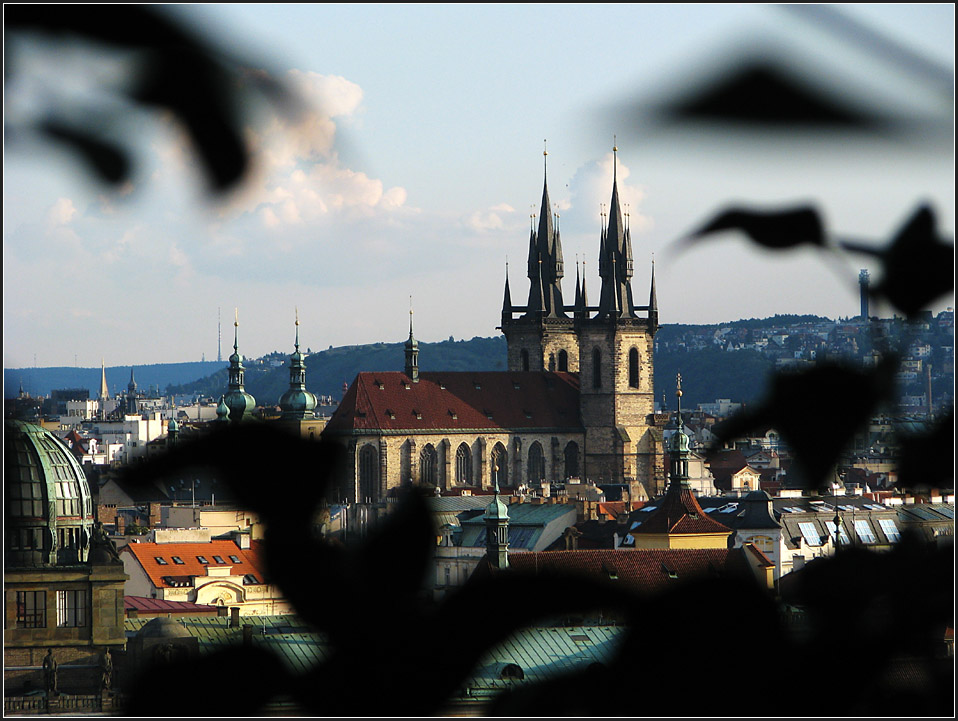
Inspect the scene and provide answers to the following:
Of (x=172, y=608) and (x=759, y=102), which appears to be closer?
(x=759, y=102)

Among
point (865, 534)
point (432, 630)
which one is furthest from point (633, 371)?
point (432, 630)

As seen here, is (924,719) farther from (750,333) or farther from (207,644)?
(750,333)

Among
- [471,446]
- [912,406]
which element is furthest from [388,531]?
[471,446]

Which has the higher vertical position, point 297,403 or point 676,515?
point 297,403

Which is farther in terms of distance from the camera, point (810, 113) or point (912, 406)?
point (912, 406)

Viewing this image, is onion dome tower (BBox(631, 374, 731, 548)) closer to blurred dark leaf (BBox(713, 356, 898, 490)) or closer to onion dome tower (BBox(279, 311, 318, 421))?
onion dome tower (BBox(279, 311, 318, 421))

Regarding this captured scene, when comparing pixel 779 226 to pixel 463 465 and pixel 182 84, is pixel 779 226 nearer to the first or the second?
pixel 182 84
